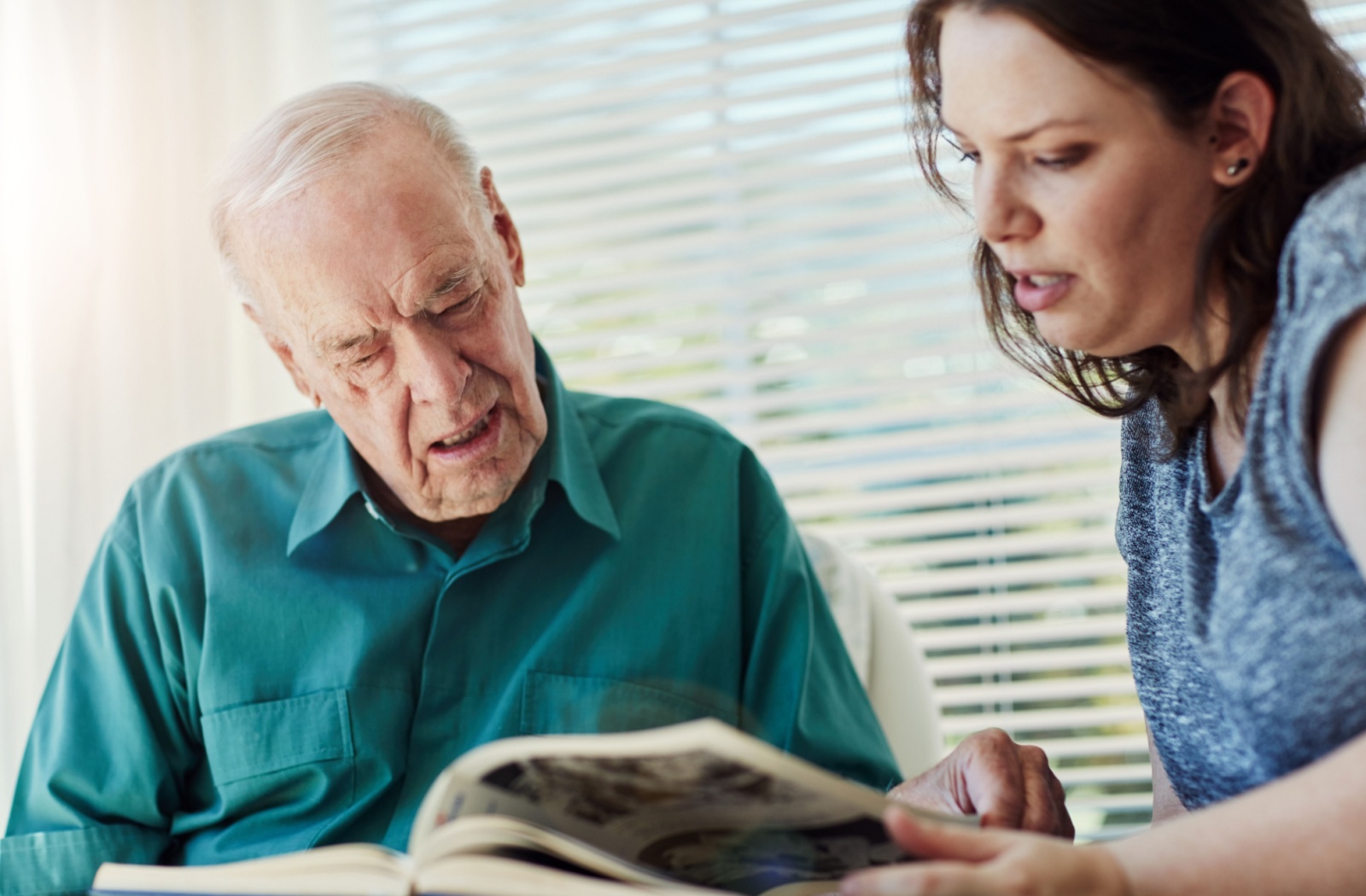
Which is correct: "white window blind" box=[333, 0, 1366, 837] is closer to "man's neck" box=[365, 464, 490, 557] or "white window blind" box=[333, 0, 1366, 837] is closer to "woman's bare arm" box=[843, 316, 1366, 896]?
"man's neck" box=[365, 464, 490, 557]

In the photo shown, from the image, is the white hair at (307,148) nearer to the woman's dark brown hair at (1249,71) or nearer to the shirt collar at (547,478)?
the shirt collar at (547,478)

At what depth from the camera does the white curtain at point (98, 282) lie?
1.95 m

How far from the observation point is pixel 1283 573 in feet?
2.50

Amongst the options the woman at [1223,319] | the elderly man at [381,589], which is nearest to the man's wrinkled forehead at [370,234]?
the elderly man at [381,589]

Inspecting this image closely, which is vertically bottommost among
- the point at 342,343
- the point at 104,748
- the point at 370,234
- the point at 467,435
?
the point at 104,748

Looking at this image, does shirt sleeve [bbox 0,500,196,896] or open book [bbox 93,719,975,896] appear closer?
open book [bbox 93,719,975,896]

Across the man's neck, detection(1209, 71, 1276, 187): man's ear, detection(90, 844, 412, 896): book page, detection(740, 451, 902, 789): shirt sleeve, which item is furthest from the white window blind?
detection(90, 844, 412, 896): book page

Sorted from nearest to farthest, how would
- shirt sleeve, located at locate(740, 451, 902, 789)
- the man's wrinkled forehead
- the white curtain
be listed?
the man's wrinkled forehead < shirt sleeve, located at locate(740, 451, 902, 789) < the white curtain

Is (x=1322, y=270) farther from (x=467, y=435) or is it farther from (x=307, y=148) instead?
(x=307, y=148)

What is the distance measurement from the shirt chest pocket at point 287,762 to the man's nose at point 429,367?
1.10 ft

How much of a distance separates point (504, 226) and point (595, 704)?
0.56 meters

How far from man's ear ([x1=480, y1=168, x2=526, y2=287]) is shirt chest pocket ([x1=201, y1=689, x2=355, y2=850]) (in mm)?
523

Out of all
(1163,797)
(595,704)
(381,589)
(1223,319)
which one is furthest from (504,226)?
(1163,797)

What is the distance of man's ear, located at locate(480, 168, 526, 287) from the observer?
1.37m
